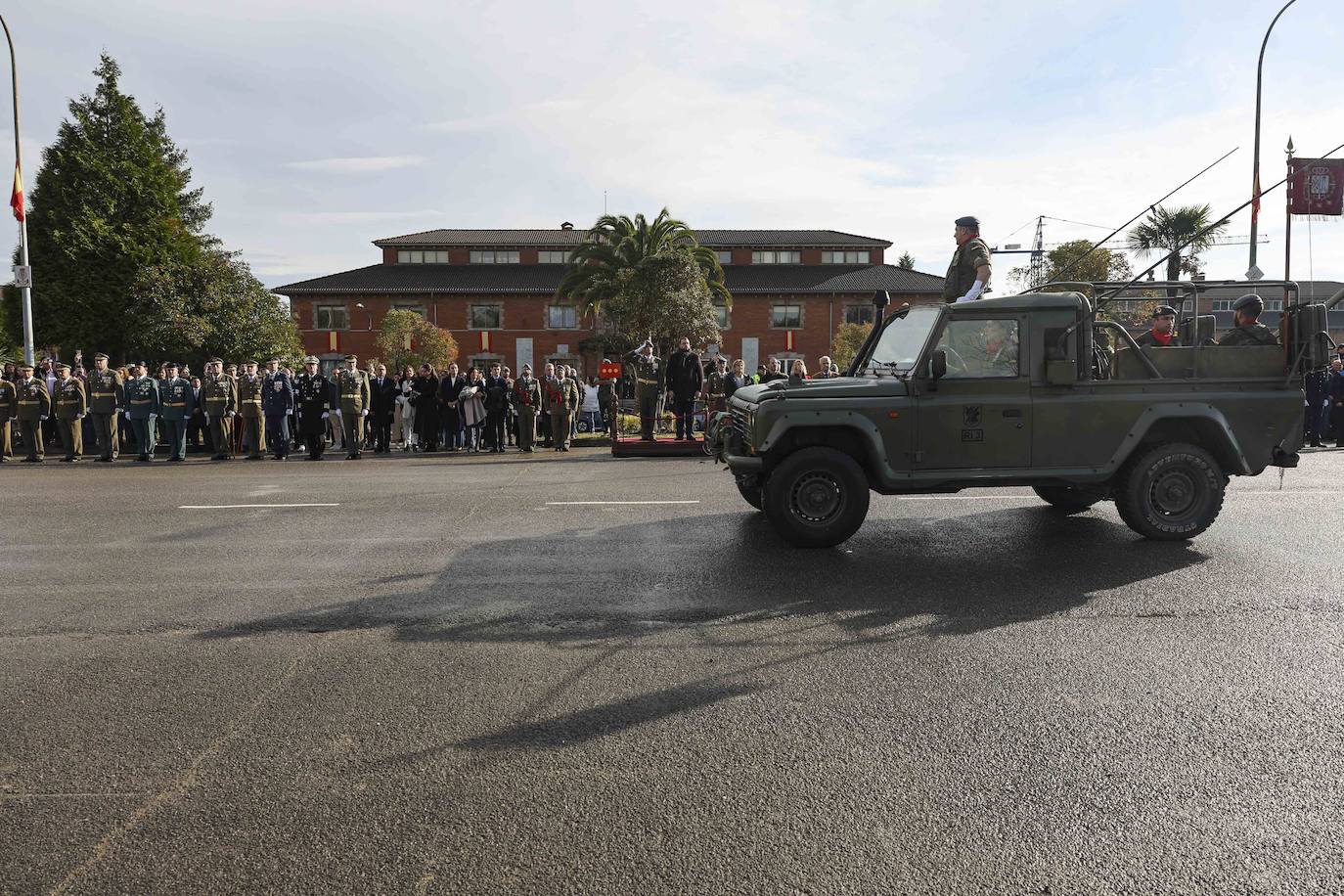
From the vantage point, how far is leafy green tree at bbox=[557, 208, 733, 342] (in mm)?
38312

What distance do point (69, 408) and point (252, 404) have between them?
3500mm

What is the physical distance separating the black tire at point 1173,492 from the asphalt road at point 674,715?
0.95ft

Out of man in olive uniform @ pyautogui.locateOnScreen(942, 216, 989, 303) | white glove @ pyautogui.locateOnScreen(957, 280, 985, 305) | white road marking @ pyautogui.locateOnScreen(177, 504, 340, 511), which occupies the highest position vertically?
man in olive uniform @ pyautogui.locateOnScreen(942, 216, 989, 303)

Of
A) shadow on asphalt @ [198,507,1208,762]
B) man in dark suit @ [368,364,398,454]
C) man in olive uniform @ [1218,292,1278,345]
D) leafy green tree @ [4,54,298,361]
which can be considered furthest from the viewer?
leafy green tree @ [4,54,298,361]

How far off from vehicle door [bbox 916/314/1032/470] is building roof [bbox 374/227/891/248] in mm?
53296

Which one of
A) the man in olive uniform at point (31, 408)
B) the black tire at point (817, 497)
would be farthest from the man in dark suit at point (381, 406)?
the black tire at point (817, 497)

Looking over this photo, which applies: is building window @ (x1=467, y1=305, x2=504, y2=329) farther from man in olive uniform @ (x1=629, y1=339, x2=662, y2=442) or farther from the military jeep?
the military jeep

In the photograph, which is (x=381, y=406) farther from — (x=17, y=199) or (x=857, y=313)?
→ (x=857, y=313)

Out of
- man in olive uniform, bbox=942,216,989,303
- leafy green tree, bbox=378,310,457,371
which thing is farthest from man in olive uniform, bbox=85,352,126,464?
leafy green tree, bbox=378,310,457,371

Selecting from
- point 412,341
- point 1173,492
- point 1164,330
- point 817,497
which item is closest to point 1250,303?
point 1164,330

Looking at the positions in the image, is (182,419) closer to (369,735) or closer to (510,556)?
(510,556)

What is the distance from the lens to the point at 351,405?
18.5 meters

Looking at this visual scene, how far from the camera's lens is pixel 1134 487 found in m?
8.03

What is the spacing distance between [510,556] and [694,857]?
497 cm
